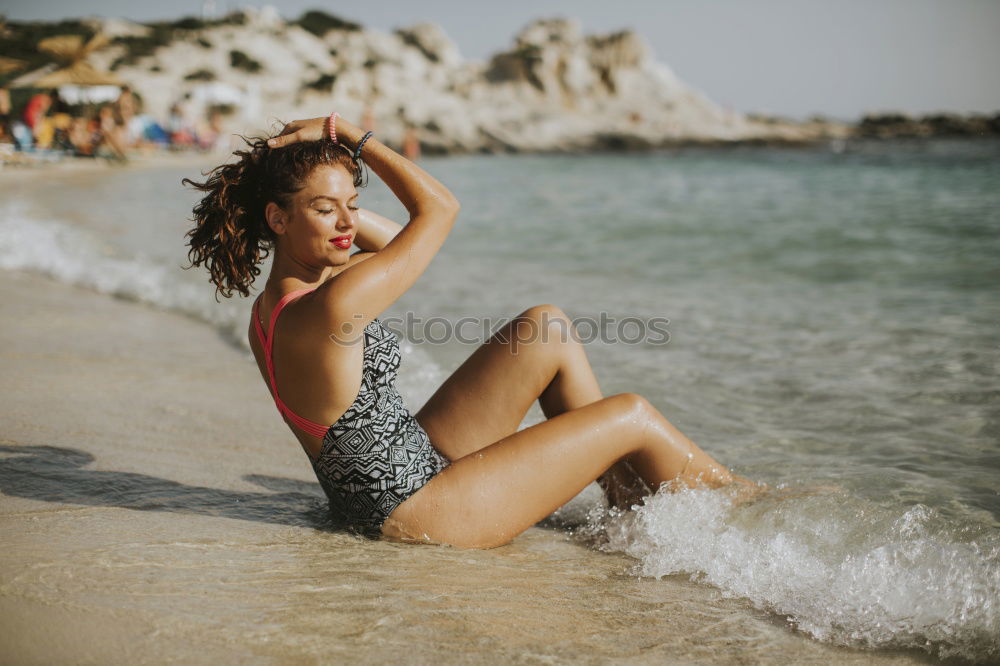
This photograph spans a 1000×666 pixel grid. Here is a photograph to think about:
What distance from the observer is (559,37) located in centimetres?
7662

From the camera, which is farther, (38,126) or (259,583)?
(38,126)

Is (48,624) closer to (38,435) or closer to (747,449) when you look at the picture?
(38,435)

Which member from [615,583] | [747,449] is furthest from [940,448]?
[615,583]

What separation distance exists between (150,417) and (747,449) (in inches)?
117

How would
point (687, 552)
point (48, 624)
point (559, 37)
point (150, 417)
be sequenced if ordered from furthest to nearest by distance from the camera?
point (559, 37) → point (150, 417) → point (687, 552) → point (48, 624)

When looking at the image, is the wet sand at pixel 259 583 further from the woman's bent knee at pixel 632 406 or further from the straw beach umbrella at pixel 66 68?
the straw beach umbrella at pixel 66 68

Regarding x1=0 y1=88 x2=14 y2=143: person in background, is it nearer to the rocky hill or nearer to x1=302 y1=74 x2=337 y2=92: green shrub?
the rocky hill

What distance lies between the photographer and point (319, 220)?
256 cm

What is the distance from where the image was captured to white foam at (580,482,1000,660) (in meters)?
2.41

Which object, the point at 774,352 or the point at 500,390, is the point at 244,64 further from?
the point at 500,390

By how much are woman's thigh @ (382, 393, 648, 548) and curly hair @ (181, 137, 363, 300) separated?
3.08 feet

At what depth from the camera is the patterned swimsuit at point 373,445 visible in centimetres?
257

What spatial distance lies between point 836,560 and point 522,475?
1.13 m

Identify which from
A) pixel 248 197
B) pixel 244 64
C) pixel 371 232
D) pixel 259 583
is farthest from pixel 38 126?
pixel 244 64
